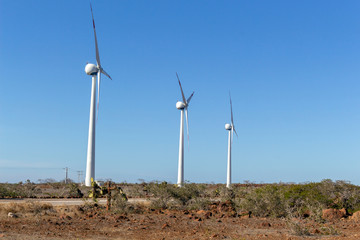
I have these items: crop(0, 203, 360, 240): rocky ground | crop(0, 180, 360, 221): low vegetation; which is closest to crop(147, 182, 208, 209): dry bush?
crop(0, 180, 360, 221): low vegetation

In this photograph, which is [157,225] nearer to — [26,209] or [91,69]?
[26,209]

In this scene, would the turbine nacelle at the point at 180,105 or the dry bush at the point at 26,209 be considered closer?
the dry bush at the point at 26,209

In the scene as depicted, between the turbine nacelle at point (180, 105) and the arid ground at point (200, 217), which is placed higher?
the turbine nacelle at point (180, 105)

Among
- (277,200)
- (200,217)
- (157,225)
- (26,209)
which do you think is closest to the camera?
(157,225)

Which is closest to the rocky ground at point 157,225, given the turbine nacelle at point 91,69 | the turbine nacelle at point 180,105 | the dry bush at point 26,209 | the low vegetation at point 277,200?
the dry bush at point 26,209

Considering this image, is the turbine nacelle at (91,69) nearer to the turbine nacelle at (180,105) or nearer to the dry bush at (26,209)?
the turbine nacelle at (180,105)

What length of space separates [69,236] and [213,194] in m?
20.8

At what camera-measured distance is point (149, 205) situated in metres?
25.0

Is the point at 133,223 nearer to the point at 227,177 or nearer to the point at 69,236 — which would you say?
the point at 69,236

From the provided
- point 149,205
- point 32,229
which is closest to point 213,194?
point 149,205

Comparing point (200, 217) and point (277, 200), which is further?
point (277, 200)

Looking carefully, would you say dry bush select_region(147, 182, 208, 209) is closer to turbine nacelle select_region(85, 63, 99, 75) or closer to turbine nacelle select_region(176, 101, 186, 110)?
turbine nacelle select_region(85, 63, 99, 75)

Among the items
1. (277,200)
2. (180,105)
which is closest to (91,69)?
(180,105)

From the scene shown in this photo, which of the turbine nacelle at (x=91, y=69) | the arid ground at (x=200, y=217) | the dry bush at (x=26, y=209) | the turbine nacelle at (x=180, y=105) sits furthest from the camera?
the turbine nacelle at (x=180, y=105)
